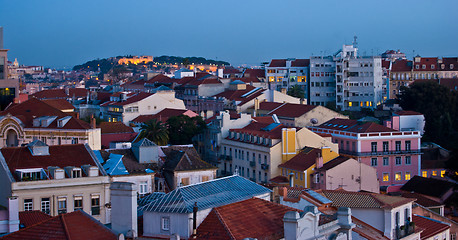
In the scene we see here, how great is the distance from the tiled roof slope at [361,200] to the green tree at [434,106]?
53.5m

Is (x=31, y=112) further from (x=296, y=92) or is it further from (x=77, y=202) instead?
(x=296, y=92)

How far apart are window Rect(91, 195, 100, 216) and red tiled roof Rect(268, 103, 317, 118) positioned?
40.9 m

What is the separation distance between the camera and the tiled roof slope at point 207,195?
25219 mm

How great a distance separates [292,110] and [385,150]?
17598mm

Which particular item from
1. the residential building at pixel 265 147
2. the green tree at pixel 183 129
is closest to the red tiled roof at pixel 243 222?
the residential building at pixel 265 147

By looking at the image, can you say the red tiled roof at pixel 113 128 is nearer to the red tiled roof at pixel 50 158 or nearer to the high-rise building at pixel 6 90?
the high-rise building at pixel 6 90

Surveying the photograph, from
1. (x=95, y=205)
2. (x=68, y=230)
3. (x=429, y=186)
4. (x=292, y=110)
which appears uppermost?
(x=292, y=110)

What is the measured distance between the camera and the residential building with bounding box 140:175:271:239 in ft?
80.8

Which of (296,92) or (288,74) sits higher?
(288,74)

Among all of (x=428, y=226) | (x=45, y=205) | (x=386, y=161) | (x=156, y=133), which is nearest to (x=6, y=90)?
(x=156, y=133)

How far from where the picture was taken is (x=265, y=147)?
191 ft

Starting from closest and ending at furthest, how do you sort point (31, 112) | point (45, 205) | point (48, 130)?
point (45, 205), point (48, 130), point (31, 112)

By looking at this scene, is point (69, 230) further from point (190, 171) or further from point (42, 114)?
point (42, 114)

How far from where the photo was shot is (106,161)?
4247 cm
